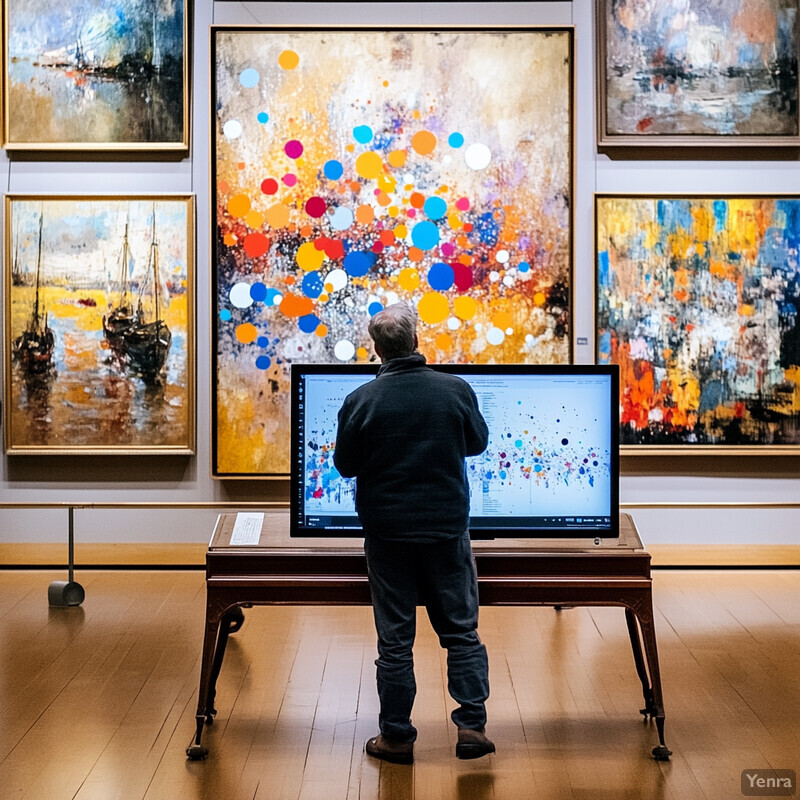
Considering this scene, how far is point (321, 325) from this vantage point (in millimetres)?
7055

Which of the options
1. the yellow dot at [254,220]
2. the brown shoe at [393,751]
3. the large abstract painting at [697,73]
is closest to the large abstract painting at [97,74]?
the yellow dot at [254,220]

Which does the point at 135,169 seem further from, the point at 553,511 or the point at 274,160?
the point at 553,511

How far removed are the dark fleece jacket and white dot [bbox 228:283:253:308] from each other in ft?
11.0

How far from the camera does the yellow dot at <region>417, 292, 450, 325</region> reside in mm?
7039

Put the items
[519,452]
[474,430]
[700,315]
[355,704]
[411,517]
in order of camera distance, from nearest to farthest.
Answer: [411,517], [474,430], [519,452], [355,704], [700,315]

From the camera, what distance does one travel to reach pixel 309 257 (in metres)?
7.05

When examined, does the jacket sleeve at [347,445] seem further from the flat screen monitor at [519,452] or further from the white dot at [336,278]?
the white dot at [336,278]

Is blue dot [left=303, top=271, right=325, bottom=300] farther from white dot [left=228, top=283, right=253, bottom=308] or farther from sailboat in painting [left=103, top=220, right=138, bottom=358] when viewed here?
sailboat in painting [left=103, top=220, right=138, bottom=358]

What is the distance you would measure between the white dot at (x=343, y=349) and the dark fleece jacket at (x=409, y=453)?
10.5ft

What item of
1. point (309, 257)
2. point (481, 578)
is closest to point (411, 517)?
point (481, 578)

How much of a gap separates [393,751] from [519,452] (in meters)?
1.27

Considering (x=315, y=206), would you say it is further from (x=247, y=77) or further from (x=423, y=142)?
(x=247, y=77)

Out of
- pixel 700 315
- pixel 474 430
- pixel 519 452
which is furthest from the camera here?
pixel 700 315

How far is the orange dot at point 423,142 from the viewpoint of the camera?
276 inches
